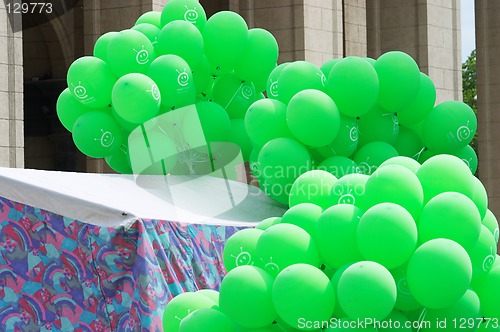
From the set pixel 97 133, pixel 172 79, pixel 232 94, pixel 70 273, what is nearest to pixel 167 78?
pixel 172 79

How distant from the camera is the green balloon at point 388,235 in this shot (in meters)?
5.64

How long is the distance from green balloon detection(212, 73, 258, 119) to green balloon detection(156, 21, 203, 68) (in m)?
0.52

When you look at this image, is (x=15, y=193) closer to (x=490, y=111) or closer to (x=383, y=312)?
(x=383, y=312)

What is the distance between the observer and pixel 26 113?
2100 centimetres

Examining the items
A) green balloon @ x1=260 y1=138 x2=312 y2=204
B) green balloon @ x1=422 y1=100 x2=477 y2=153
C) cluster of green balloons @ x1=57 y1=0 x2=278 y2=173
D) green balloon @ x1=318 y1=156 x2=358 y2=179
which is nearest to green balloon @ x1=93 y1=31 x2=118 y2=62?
cluster of green balloons @ x1=57 y1=0 x2=278 y2=173

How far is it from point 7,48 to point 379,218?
7614 mm

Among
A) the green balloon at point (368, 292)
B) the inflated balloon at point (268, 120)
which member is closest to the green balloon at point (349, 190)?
the green balloon at point (368, 292)

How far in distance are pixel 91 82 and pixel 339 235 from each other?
407 cm

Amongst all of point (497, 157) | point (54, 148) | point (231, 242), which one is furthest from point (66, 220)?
point (497, 157)

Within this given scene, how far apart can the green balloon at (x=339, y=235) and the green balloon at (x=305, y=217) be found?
0.15 m

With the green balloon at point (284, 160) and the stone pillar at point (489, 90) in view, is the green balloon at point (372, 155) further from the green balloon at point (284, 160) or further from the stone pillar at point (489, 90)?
the stone pillar at point (489, 90)

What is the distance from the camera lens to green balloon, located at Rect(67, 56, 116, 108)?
365 inches

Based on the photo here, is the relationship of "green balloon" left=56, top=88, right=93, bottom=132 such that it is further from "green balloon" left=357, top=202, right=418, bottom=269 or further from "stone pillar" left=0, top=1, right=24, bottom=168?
"green balloon" left=357, top=202, right=418, bottom=269

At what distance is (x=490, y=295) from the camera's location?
20.0ft
